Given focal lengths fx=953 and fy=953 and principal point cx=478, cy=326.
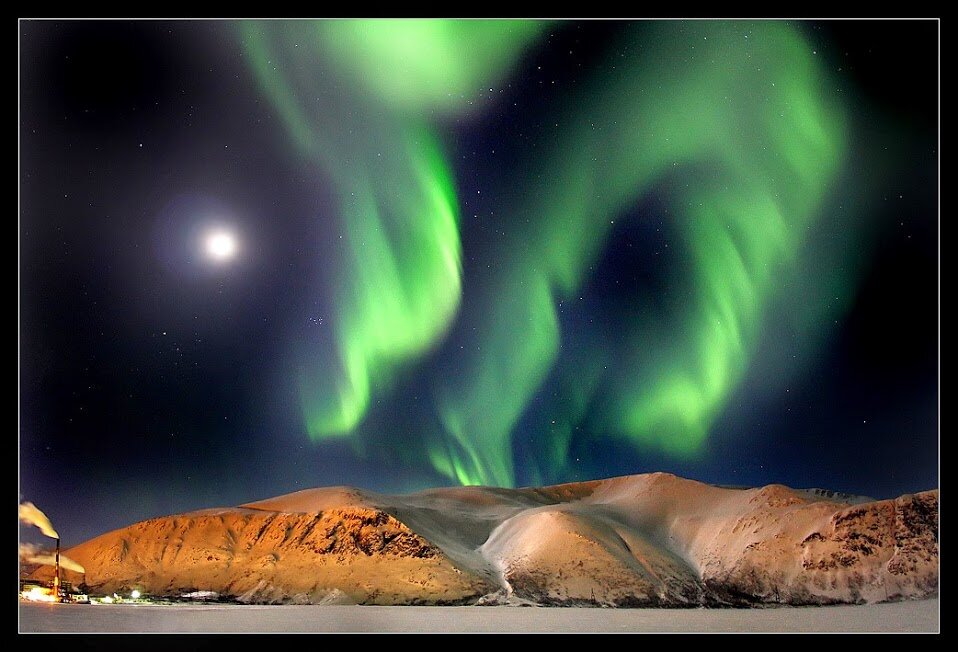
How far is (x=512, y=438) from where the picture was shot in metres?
10.3

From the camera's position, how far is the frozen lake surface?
9.26 m

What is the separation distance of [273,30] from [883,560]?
8456 mm

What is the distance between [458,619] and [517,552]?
3.49 feet

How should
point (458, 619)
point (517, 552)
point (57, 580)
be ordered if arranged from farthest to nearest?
point (517, 552) → point (57, 580) → point (458, 619)

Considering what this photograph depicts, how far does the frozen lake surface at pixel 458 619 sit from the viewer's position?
30.4 ft

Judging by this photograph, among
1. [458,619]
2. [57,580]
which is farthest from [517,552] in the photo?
[57,580]

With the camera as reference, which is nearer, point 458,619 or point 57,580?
point 458,619

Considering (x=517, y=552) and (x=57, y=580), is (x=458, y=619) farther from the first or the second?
(x=57, y=580)

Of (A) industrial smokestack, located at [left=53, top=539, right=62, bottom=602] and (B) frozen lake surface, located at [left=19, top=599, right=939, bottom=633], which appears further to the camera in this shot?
(A) industrial smokestack, located at [left=53, top=539, right=62, bottom=602]

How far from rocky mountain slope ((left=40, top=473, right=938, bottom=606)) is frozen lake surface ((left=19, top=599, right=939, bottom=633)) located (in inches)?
7.3

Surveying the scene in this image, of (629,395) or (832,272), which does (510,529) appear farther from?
(832,272)

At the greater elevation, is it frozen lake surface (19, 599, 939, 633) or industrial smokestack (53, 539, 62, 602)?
industrial smokestack (53, 539, 62, 602)

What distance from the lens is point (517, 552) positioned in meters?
10.1
